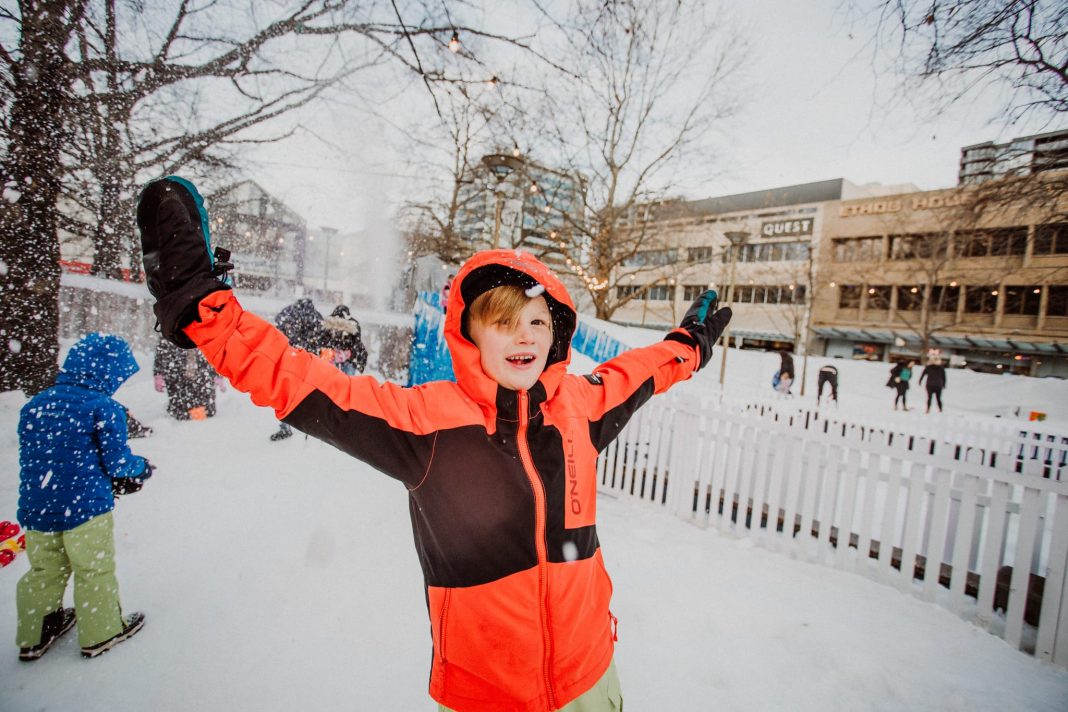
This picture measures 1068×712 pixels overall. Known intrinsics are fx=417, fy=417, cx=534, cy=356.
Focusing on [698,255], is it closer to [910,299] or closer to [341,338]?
[910,299]

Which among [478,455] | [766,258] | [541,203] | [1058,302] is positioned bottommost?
[478,455]

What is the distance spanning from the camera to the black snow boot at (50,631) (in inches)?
92.2

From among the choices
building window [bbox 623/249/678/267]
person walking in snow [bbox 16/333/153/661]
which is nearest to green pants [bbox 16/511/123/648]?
person walking in snow [bbox 16/333/153/661]

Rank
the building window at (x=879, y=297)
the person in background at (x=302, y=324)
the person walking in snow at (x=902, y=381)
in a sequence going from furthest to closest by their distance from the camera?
the building window at (x=879, y=297), the person walking in snow at (x=902, y=381), the person in background at (x=302, y=324)

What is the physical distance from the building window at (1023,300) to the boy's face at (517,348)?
41298mm

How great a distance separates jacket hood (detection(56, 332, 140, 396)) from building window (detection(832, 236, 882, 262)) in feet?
140

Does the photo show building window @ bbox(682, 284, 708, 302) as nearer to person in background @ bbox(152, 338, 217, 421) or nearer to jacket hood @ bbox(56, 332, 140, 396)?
person in background @ bbox(152, 338, 217, 421)

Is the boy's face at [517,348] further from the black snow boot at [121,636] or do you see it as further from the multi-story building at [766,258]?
the multi-story building at [766,258]

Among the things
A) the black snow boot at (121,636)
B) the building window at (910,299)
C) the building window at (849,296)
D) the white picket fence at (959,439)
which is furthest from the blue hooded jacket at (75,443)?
Result: the building window at (849,296)

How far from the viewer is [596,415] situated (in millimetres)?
1727

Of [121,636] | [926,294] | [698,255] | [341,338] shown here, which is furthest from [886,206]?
[121,636]

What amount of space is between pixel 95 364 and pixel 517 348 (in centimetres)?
271

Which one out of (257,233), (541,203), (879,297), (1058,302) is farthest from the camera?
(879,297)

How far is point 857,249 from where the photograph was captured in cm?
3447
